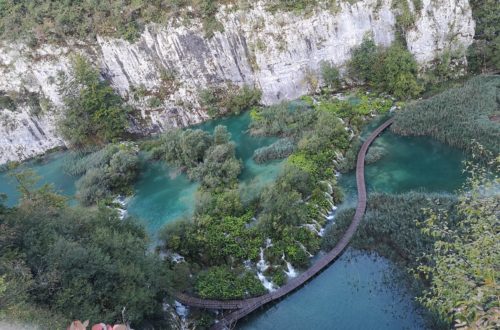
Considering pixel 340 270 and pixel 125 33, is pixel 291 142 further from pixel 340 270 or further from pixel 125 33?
pixel 125 33

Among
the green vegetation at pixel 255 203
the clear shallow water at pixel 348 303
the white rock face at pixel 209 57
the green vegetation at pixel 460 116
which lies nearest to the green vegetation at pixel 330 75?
the white rock face at pixel 209 57

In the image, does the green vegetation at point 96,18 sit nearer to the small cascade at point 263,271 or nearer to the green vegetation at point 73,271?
the green vegetation at point 73,271

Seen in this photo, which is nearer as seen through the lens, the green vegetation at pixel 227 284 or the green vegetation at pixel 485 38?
the green vegetation at pixel 227 284

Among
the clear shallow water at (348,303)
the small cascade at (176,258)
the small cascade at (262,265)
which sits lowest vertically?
the clear shallow water at (348,303)

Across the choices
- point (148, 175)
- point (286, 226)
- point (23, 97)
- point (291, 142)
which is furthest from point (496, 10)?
point (23, 97)

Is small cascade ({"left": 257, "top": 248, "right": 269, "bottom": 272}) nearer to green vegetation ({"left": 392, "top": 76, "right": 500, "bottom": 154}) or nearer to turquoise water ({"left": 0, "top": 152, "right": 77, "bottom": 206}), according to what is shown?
green vegetation ({"left": 392, "top": 76, "right": 500, "bottom": 154})
